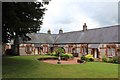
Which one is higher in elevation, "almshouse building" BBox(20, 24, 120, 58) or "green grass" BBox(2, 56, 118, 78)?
"almshouse building" BBox(20, 24, 120, 58)

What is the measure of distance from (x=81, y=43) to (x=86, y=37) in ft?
5.85

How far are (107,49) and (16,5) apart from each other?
73.6 ft

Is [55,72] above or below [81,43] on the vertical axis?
below

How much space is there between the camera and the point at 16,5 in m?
21.2

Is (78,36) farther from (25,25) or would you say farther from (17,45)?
(25,25)

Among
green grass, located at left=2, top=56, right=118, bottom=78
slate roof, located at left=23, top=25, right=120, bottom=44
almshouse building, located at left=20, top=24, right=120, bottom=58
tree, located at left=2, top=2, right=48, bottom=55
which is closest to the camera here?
green grass, located at left=2, top=56, right=118, bottom=78

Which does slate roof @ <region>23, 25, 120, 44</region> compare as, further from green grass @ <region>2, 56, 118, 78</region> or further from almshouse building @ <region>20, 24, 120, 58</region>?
green grass @ <region>2, 56, 118, 78</region>

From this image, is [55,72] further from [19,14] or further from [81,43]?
[81,43]

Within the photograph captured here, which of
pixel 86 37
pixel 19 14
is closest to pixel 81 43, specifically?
pixel 86 37

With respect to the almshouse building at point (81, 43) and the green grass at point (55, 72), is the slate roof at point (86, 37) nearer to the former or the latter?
the almshouse building at point (81, 43)

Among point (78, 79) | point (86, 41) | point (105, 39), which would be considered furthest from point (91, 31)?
point (78, 79)

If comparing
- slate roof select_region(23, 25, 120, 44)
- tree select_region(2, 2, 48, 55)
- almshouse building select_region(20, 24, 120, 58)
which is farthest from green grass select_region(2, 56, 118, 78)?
slate roof select_region(23, 25, 120, 44)

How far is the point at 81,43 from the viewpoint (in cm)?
4638

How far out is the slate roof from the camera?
129 feet
